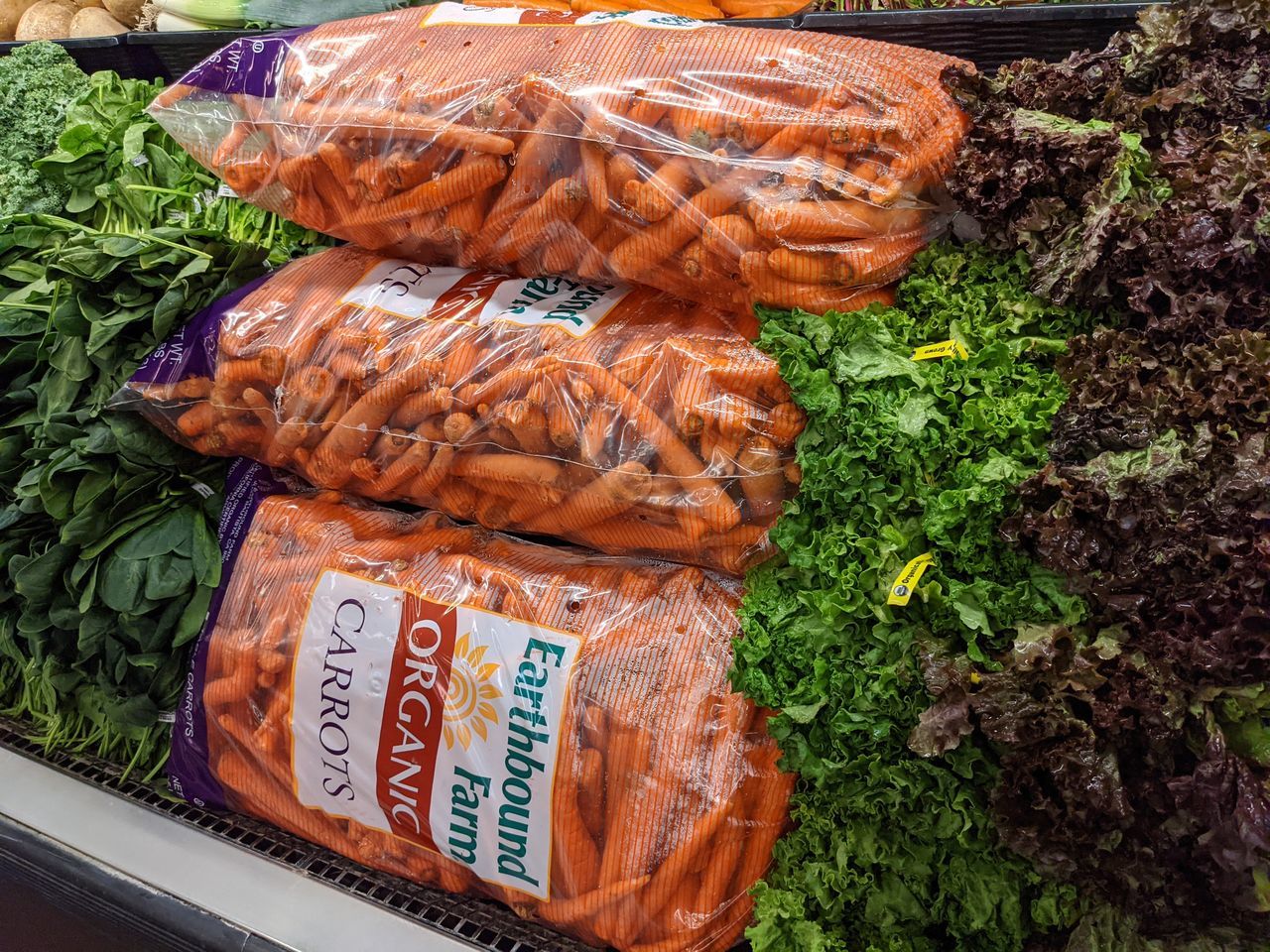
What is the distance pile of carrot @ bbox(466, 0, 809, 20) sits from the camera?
2477mm

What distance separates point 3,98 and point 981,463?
9.44 feet

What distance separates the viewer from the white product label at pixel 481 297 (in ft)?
5.56

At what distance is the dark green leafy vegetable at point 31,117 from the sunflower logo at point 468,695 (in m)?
1.92

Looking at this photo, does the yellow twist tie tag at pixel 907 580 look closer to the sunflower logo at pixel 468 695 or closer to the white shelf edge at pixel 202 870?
the sunflower logo at pixel 468 695

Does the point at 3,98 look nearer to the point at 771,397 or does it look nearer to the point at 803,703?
the point at 771,397

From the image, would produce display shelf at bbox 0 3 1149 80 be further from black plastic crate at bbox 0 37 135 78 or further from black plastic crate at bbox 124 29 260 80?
black plastic crate at bbox 0 37 135 78

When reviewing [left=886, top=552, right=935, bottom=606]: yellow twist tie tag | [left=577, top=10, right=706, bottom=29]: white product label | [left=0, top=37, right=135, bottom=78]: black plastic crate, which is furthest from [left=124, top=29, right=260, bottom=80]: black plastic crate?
[left=886, top=552, right=935, bottom=606]: yellow twist tie tag

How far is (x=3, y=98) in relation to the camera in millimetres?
2688

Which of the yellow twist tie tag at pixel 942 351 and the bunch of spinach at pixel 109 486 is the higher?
the yellow twist tie tag at pixel 942 351

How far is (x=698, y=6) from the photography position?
8.56 ft

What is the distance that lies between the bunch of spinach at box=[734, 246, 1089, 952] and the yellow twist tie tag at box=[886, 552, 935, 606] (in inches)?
0.6

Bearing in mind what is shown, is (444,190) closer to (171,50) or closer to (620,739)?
(620,739)

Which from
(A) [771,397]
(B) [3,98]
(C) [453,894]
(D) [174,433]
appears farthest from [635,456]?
(B) [3,98]

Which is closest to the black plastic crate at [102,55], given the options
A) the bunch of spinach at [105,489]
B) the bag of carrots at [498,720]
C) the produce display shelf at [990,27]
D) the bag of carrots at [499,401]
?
the bunch of spinach at [105,489]
